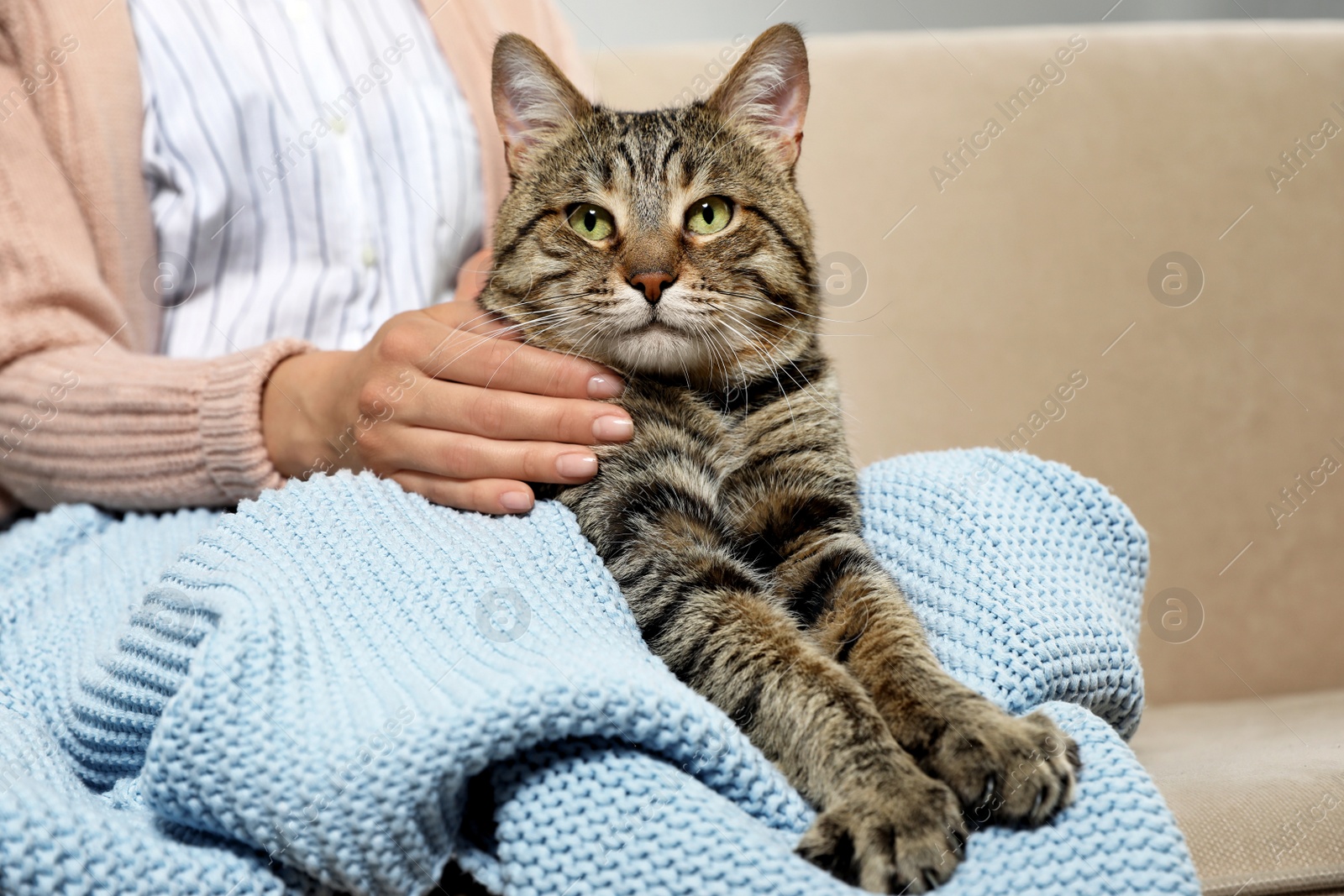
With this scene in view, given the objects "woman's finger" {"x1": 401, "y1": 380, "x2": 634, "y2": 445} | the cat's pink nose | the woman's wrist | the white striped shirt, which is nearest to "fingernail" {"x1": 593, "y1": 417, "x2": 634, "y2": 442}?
"woman's finger" {"x1": 401, "y1": 380, "x2": 634, "y2": 445}

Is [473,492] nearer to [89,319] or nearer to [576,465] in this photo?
[576,465]

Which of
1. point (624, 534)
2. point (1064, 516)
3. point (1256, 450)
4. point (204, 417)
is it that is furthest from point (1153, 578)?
point (204, 417)

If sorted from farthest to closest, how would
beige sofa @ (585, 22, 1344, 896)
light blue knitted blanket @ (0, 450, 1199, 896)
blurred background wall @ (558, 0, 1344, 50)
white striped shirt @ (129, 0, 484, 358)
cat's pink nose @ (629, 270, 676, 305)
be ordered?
1. blurred background wall @ (558, 0, 1344, 50)
2. beige sofa @ (585, 22, 1344, 896)
3. white striped shirt @ (129, 0, 484, 358)
4. cat's pink nose @ (629, 270, 676, 305)
5. light blue knitted blanket @ (0, 450, 1199, 896)

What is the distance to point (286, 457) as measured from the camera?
114 centimetres

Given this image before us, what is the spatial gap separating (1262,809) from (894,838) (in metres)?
0.46

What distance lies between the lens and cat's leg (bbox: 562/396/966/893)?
2.20 ft

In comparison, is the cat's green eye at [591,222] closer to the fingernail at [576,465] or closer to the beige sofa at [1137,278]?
the fingernail at [576,465]

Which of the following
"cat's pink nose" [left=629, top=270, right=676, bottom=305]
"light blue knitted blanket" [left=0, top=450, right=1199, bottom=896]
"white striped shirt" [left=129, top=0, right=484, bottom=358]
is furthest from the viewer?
"white striped shirt" [left=129, top=0, right=484, bottom=358]

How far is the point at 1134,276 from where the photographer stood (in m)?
1.68

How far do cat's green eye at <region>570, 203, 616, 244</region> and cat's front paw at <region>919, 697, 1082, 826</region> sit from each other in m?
0.64

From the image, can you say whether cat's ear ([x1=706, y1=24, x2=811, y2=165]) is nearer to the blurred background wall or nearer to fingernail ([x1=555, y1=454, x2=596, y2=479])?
fingernail ([x1=555, y1=454, x2=596, y2=479])

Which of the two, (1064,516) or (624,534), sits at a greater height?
(1064,516)

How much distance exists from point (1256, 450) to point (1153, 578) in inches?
11.7

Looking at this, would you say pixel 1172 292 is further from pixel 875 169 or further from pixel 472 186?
pixel 472 186
